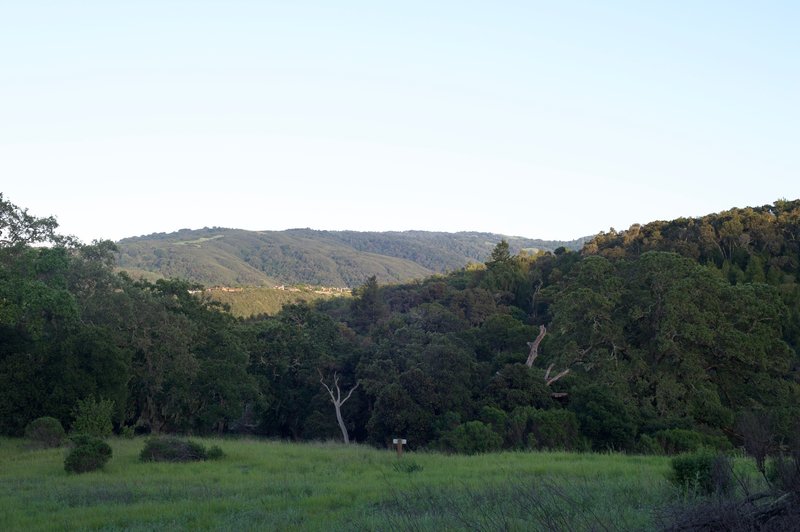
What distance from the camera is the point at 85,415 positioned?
22.4m

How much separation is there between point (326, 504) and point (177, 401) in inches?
865

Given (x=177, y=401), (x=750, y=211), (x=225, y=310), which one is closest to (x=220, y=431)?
(x=177, y=401)

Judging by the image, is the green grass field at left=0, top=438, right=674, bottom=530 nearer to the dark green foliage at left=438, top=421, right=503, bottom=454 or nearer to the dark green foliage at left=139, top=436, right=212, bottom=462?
the dark green foliage at left=139, top=436, right=212, bottom=462

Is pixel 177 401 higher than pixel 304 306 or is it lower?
lower

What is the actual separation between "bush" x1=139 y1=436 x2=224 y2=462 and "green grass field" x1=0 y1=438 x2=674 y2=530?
40 cm

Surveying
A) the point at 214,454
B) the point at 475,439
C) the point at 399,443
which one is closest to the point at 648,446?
the point at 475,439

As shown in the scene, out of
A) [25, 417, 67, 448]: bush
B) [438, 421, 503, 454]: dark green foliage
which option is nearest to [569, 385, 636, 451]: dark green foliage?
[438, 421, 503, 454]: dark green foliage

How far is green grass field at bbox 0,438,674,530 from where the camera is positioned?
8047 millimetres

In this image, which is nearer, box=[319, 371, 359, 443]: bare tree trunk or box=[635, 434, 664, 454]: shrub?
box=[635, 434, 664, 454]: shrub

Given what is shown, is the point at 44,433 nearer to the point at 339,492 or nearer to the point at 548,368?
the point at 339,492

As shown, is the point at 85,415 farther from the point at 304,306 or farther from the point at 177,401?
the point at 304,306

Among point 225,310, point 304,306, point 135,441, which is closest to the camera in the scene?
point 135,441

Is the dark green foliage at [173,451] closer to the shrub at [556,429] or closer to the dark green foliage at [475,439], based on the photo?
the dark green foliage at [475,439]

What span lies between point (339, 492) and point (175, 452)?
7.50 metres
